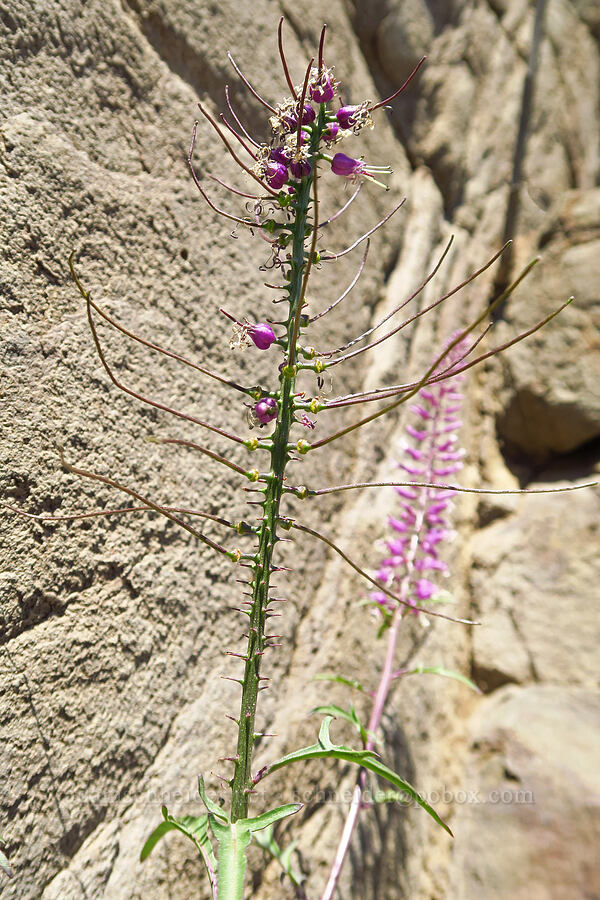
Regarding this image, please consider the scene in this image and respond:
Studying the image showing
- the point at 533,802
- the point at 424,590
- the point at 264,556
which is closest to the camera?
the point at 264,556

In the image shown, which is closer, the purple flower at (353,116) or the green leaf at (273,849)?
the purple flower at (353,116)

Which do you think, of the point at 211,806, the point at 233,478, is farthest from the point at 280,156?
the point at 211,806

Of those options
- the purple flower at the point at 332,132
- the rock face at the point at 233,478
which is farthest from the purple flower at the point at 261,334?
the rock face at the point at 233,478

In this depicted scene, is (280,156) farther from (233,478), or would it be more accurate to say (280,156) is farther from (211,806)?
(211,806)

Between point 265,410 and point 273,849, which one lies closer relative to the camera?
point 265,410

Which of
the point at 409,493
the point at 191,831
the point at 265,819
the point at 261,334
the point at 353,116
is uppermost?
the point at 353,116

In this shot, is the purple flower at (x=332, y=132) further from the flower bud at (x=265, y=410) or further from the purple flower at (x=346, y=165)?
the flower bud at (x=265, y=410)

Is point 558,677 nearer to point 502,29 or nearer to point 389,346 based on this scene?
point 389,346
